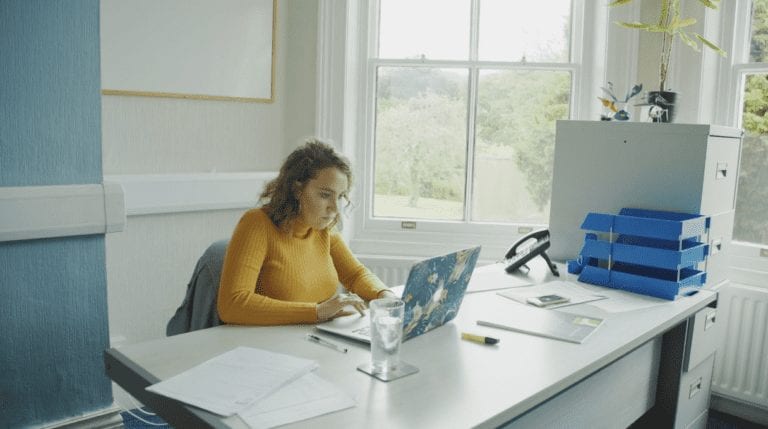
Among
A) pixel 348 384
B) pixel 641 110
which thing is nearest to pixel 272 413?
pixel 348 384

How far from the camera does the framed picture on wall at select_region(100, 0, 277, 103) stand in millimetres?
2557

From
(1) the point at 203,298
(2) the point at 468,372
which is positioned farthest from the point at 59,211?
(2) the point at 468,372

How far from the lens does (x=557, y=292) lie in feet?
6.87

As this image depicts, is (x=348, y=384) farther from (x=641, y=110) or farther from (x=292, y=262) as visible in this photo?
(x=641, y=110)

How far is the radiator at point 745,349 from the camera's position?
8.80ft

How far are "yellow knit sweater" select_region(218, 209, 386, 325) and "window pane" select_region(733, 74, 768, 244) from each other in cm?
183

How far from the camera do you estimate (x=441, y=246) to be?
3188mm

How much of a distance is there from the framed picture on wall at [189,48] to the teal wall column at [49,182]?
3.29ft

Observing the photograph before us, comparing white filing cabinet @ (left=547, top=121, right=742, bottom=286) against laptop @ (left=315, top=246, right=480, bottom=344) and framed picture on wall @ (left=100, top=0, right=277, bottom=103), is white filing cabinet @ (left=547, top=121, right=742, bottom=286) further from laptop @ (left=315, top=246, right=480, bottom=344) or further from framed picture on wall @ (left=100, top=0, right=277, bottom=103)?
framed picture on wall @ (left=100, top=0, right=277, bottom=103)

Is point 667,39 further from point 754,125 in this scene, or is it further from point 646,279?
point 646,279

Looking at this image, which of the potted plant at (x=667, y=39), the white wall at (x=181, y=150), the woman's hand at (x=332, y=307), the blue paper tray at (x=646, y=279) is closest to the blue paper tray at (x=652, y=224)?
the blue paper tray at (x=646, y=279)

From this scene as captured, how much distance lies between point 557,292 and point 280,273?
0.88m

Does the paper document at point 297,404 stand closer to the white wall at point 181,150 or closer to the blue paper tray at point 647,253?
the blue paper tray at point 647,253

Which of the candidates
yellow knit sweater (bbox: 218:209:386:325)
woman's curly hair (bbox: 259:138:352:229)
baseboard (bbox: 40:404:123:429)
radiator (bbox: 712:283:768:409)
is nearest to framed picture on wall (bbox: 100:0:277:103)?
woman's curly hair (bbox: 259:138:352:229)
